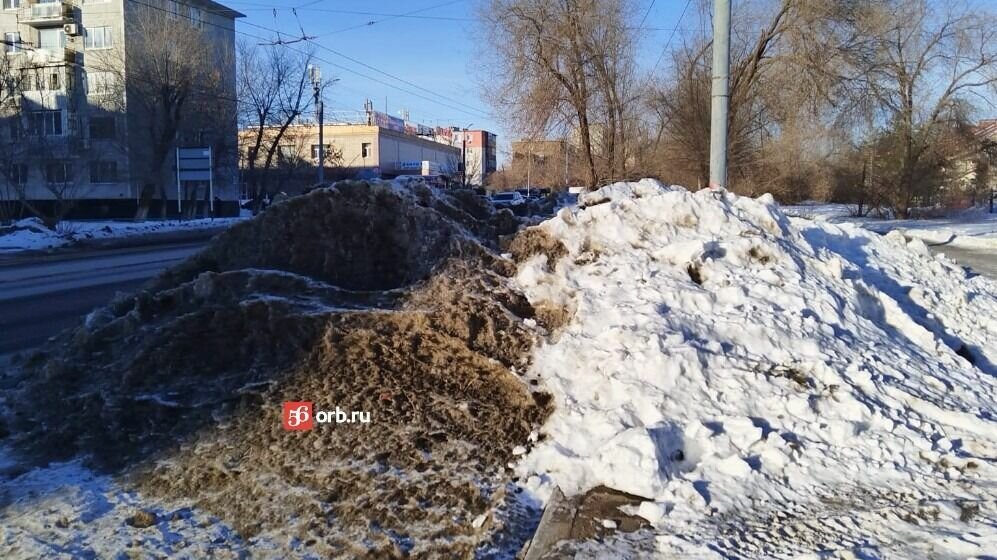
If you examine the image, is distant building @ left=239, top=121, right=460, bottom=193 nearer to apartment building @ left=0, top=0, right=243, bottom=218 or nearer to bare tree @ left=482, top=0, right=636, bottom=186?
apartment building @ left=0, top=0, right=243, bottom=218

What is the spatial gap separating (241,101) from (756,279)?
41963 millimetres

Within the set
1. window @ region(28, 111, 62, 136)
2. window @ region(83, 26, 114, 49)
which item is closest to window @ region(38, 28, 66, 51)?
window @ region(83, 26, 114, 49)

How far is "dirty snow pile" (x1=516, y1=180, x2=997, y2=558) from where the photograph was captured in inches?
136

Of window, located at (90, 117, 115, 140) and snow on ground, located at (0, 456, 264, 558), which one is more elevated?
window, located at (90, 117, 115, 140)

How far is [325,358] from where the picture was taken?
5.04 metres

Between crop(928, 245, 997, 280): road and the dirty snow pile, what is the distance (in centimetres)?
982

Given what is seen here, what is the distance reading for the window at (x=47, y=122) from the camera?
2979 cm

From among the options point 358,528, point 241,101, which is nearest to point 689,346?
point 358,528

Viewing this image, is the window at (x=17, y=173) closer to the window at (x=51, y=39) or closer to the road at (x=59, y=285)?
the road at (x=59, y=285)

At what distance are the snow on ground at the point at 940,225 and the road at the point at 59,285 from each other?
14528 mm

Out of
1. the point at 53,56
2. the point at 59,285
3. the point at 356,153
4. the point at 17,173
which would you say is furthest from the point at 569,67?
the point at 356,153

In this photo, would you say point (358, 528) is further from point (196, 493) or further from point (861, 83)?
point (861, 83)

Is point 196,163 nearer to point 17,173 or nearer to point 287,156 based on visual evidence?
point 17,173
